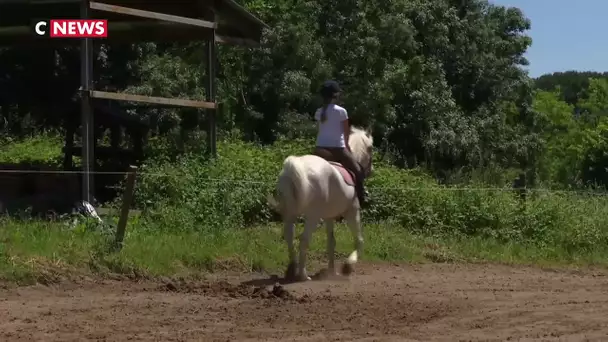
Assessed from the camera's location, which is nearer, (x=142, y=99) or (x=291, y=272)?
(x=291, y=272)

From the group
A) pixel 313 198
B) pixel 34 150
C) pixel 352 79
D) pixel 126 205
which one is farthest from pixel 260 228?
pixel 352 79

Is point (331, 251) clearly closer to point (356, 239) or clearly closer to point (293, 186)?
point (356, 239)

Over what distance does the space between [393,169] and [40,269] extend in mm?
9396

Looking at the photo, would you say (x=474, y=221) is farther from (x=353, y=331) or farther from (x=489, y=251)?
(x=353, y=331)

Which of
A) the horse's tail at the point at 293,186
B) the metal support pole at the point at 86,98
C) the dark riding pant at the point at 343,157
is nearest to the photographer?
the horse's tail at the point at 293,186

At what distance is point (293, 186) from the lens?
400 inches

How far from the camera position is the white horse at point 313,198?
10.2 meters

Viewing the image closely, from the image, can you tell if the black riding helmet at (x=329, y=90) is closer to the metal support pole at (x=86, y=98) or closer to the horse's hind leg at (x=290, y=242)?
the horse's hind leg at (x=290, y=242)

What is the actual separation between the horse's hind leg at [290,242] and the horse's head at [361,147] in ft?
4.86

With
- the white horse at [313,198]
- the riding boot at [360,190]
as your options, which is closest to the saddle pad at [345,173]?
the white horse at [313,198]

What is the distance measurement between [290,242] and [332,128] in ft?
5.02

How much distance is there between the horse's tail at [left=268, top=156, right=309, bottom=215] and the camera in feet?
33.2

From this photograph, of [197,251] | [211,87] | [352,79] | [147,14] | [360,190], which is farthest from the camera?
[352,79]

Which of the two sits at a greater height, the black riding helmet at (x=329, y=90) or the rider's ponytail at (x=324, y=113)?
the black riding helmet at (x=329, y=90)
